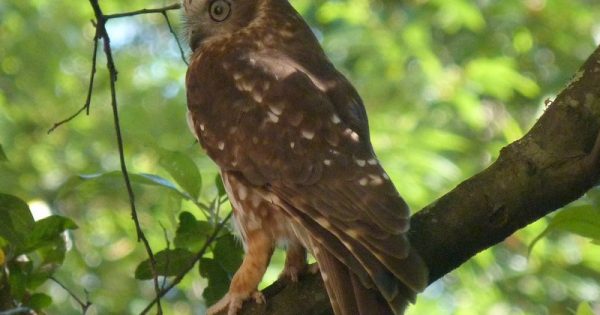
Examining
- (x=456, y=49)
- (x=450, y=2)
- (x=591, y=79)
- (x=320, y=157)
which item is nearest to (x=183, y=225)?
(x=320, y=157)

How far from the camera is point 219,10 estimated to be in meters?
3.66

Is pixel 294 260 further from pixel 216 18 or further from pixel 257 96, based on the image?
pixel 216 18

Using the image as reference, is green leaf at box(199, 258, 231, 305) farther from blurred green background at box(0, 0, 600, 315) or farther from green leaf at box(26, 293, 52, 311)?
blurred green background at box(0, 0, 600, 315)

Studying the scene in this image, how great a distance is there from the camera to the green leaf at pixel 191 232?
2.69 meters

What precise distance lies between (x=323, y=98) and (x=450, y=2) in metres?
4.22

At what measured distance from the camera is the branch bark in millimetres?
2332

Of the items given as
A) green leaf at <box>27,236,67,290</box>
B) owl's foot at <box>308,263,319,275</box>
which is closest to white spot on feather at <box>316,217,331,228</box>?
owl's foot at <box>308,263,319,275</box>

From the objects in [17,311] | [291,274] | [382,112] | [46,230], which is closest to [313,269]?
[291,274]

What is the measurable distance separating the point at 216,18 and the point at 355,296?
161 centimetres

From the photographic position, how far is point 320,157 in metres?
2.70

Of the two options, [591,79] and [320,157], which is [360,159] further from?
[591,79]

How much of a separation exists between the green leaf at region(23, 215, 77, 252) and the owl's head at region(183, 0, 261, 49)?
1.25 m

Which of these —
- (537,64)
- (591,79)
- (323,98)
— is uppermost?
(537,64)

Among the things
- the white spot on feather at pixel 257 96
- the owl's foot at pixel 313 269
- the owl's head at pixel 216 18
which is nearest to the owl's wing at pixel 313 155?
the white spot on feather at pixel 257 96
